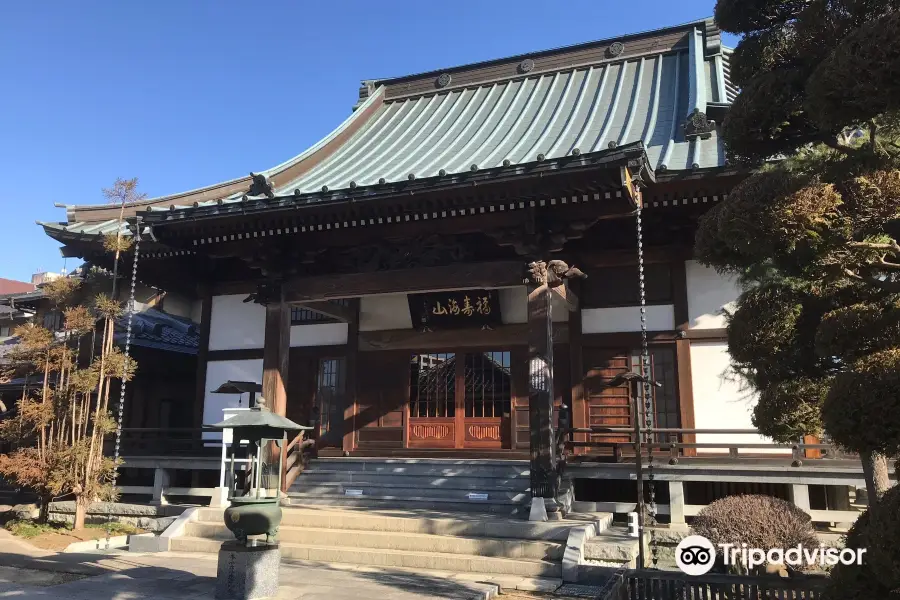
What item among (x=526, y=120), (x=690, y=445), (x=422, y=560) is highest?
(x=526, y=120)

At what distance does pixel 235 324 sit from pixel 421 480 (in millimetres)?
5983

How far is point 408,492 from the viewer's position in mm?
10719

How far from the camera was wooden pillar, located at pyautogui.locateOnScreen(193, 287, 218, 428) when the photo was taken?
46.7 ft

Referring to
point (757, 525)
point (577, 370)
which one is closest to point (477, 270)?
point (577, 370)

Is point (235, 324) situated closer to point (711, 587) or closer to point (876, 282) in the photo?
point (711, 587)

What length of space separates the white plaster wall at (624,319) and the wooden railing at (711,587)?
20.7 ft

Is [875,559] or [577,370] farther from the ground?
[577,370]

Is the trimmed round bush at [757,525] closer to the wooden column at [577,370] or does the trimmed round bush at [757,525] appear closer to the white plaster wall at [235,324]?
the wooden column at [577,370]

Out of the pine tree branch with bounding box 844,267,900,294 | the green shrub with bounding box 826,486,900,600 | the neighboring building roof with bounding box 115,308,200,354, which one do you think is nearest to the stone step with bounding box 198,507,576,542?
the green shrub with bounding box 826,486,900,600

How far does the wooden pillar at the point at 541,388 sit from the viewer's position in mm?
9398

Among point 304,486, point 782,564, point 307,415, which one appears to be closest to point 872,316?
point 782,564

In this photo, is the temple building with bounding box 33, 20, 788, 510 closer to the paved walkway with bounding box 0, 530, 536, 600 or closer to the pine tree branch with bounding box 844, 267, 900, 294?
the paved walkway with bounding box 0, 530, 536, 600

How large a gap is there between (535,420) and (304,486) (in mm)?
4648

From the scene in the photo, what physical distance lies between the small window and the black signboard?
5.96ft
